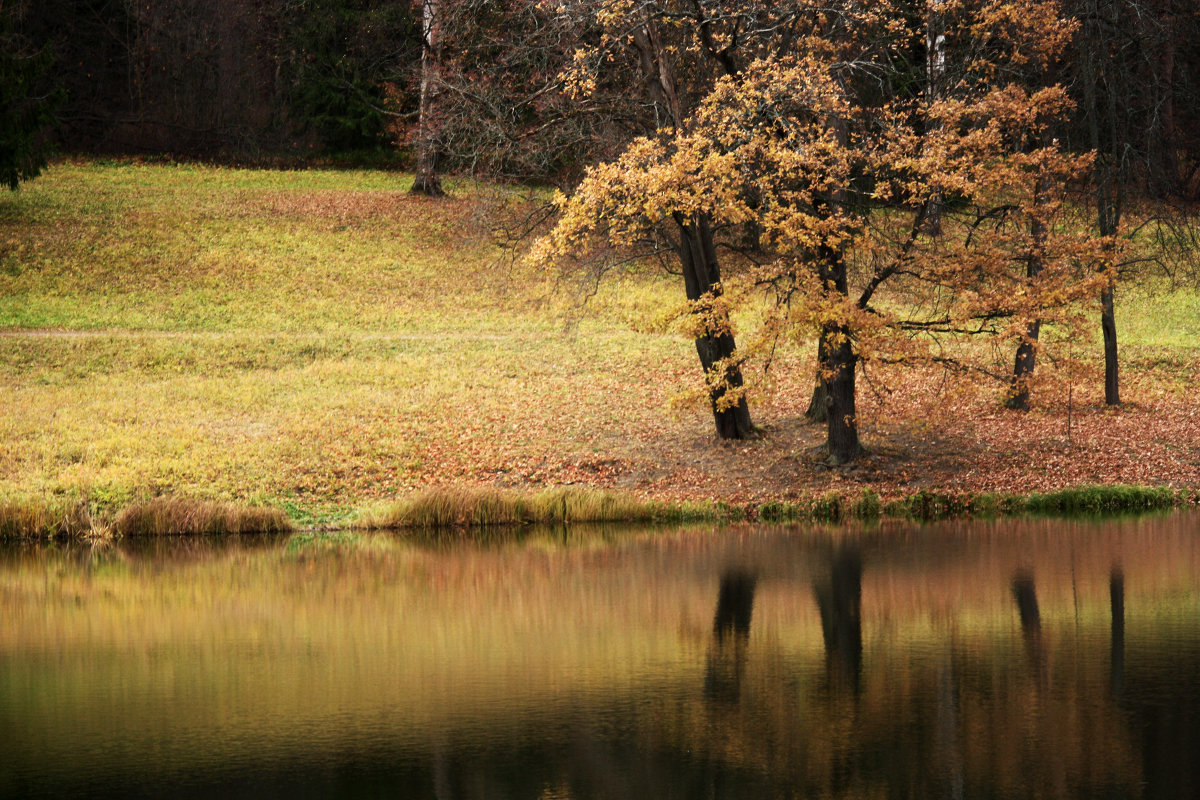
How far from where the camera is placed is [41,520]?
19391mm

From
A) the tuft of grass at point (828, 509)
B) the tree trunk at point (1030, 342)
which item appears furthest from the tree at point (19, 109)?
the tree trunk at point (1030, 342)

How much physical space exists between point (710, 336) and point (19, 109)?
22.9m

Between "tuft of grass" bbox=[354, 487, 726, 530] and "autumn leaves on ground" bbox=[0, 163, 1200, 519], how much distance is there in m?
0.71

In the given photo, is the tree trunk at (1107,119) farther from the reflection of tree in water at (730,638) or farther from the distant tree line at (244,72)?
the reflection of tree in water at (730,638)

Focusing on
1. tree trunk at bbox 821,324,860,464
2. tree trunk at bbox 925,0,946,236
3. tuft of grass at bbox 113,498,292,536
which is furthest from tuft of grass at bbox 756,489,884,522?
tuft of grass at bbox 113,498,292,536

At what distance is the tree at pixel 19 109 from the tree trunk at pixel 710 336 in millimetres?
21364

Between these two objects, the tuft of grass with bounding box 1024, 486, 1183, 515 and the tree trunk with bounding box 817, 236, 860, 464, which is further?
the tree trunk with bounding box 817, 236, 860, 464

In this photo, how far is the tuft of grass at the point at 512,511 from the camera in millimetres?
19938

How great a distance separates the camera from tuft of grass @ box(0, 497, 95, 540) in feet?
63.4

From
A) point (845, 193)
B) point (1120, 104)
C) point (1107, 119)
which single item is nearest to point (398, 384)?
point (845, 193)

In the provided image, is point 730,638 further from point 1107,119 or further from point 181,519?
point 1107,119

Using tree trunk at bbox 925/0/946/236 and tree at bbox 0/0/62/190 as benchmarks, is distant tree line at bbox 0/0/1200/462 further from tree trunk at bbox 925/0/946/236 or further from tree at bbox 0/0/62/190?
tree at bbox 0/0/62/190

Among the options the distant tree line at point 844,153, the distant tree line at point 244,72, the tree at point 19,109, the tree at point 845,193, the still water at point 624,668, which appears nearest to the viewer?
the still water at point 624,668

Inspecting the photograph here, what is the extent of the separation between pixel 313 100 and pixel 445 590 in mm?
40428
